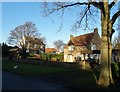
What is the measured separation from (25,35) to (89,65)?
174 feet

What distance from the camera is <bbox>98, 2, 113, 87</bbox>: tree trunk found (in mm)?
18516

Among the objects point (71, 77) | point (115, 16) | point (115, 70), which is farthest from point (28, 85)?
point (115, 16)

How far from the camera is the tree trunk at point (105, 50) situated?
18516 millimetres

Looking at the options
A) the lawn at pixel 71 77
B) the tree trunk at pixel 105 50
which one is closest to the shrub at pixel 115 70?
the lawn at pixel 71 77

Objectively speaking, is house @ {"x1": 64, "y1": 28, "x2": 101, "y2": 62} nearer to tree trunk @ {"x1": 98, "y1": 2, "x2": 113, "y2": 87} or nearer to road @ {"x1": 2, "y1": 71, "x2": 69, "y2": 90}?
road @ {"x1": 2, "y1": 71, "x2": 69, "y2": 90}

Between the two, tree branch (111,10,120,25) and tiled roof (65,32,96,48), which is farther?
tiled roof (65,32,96,48)

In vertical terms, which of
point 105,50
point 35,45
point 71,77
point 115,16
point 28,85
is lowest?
point 28,85

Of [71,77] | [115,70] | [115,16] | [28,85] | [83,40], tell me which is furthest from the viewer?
[83,40]

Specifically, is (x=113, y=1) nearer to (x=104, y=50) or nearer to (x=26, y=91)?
(x=104, y=50)

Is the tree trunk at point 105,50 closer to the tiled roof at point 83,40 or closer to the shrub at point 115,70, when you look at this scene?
the shrub at point 115,70

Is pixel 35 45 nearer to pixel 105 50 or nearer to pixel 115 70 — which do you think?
pixel 115 70

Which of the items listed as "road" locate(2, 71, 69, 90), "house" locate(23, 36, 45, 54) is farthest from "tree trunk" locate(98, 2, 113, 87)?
"house" locate(23, 36, 45, 54)

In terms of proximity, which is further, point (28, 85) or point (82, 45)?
point (82, 45)

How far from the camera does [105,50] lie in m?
18.8
